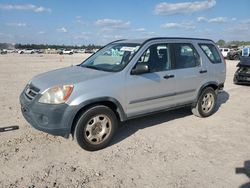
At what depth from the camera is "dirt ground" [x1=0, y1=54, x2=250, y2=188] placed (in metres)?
3.71

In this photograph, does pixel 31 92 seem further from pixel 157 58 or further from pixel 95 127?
pixel 157 58

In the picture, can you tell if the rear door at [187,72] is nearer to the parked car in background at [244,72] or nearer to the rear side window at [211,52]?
the rear side window at [211,52]

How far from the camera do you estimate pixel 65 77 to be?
4691 mm

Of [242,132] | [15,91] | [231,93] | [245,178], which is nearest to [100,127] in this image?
[245,178]

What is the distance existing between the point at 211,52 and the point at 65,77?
4.05 meters

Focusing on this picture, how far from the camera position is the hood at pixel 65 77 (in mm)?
4422

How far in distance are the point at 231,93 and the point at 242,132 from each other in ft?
15.3

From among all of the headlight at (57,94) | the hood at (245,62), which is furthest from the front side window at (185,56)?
the hood at (245,62)

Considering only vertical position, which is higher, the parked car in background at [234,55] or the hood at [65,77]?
the parked car in background at [234,55]

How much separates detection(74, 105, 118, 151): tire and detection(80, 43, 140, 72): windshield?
2.88ft

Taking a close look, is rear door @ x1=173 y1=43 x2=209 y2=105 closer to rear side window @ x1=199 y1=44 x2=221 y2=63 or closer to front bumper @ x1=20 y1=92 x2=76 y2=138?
rear side window @ x1=199 y1=44 x2=221 y2=63

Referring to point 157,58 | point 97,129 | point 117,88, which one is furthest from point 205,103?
point 97,129

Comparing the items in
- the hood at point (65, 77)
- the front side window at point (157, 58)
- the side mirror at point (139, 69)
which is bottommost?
the hood at point (65, 77)

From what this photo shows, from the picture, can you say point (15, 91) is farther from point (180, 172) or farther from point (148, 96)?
point (180, 172)
